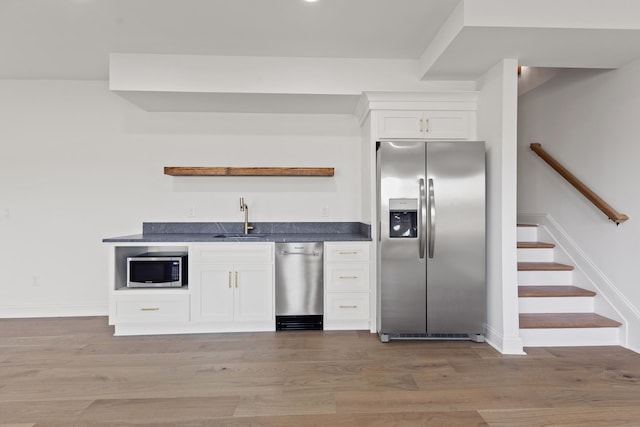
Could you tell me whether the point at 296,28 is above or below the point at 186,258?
above

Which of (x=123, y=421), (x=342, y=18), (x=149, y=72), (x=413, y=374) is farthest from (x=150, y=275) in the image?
(x=342, y=18)

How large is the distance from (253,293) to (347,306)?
A: 3.00 ft

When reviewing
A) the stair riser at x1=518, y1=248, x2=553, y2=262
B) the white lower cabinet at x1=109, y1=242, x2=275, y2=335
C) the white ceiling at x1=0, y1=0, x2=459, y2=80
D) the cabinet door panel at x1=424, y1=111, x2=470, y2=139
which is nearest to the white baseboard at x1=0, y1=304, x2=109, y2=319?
the white lower cabinet at x1=109, y1=242, x2=275, y2=335

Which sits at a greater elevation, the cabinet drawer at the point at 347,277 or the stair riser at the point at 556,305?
the cabinet drawer at the point at 347,277

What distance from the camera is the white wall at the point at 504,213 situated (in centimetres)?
296

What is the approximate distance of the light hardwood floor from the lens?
2.05 metres

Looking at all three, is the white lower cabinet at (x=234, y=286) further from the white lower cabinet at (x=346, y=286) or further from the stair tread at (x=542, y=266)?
the stair tread at (x=542, y=266)

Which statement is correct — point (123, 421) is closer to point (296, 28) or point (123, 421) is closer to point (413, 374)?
point (413, 374)

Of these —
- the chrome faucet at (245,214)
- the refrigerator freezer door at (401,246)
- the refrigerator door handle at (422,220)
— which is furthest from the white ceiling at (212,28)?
the chrome faucet at (245,214)

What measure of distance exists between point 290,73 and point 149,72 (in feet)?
4.32

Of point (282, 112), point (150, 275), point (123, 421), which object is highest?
point (282, 112)

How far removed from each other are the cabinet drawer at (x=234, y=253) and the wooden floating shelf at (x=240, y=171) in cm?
87

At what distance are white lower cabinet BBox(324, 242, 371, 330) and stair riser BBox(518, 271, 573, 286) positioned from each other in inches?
60.0

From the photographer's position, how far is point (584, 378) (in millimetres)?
2484
